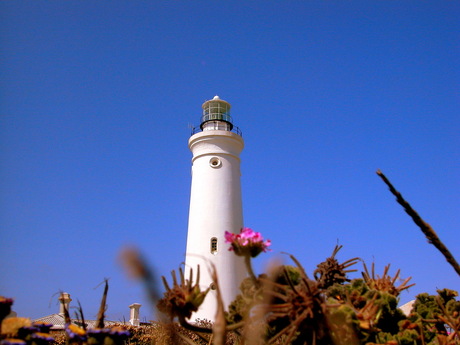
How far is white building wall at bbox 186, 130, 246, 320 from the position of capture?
23.3 metres

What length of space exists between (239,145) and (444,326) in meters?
24.8

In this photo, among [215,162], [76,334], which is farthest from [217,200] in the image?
[76,334]

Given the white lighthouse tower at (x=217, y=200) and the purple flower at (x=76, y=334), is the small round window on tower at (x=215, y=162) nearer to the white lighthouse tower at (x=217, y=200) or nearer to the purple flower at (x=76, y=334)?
the white lighthouse tower at (x=217, y=200)

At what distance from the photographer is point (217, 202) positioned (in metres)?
25.3

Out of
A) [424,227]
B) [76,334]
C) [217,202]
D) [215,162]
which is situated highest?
[215,162]

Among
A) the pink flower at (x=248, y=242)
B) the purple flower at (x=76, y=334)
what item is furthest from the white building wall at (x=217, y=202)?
the pink flower at (x=248, y=242)

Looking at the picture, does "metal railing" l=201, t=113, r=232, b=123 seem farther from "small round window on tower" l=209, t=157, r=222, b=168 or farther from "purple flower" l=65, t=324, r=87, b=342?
"purple flower" l=65, t=324, r=87, b=342

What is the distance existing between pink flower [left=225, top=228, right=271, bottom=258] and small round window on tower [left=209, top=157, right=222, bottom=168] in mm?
23869

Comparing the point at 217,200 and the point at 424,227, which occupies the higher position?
the point at 217,200

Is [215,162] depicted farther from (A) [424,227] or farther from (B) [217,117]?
(A) [424,227]

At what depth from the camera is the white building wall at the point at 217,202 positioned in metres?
23.3

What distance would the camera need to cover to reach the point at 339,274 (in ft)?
11.6

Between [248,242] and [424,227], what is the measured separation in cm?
101

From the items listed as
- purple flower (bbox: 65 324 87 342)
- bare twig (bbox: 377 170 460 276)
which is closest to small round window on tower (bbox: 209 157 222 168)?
purple flower (bbox: 65 324 87 342)
